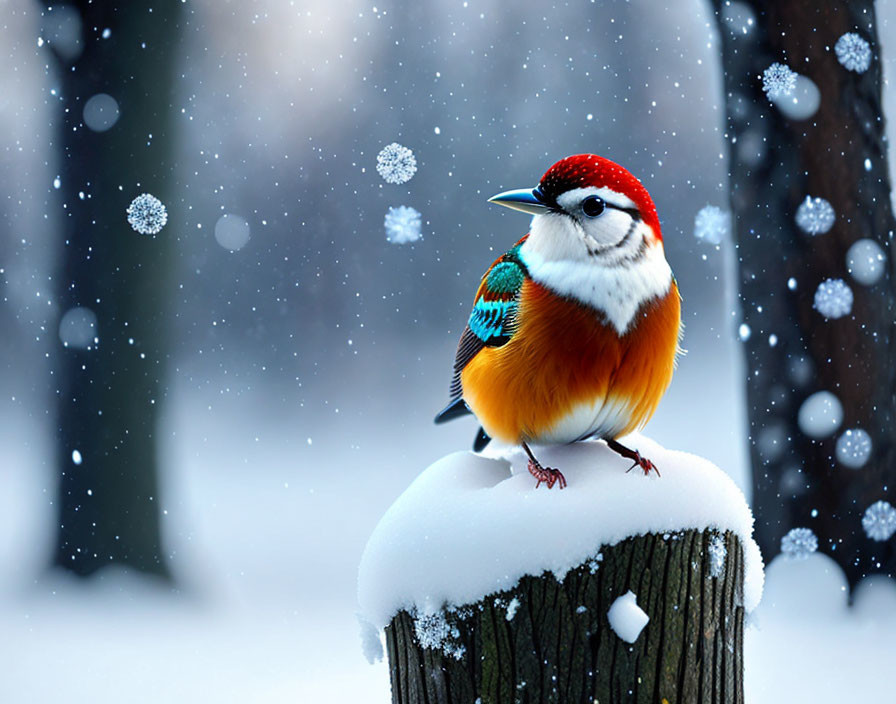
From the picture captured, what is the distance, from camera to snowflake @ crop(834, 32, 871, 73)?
195 cm

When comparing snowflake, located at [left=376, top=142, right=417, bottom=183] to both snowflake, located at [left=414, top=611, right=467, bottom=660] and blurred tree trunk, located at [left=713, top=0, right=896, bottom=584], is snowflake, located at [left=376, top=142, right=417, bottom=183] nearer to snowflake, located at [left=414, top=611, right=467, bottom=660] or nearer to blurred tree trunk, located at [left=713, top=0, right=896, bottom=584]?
blurred tree trunk, located at [left=713, top=0, right=896, bottom=584]

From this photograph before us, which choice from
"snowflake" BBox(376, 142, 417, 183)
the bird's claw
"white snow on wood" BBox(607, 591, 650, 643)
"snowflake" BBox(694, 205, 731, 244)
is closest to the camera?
"white snow on wood" BBox(607, 591, 650, 643)

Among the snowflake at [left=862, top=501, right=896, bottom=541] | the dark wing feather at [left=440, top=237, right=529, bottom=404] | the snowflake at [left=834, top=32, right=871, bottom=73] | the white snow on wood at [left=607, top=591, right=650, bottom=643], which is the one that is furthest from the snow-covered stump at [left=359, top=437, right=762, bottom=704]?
the snowflake at [left=834, top=32, right=871, bottom=73]

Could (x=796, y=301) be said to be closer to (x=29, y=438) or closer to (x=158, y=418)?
(x=158, y=418)

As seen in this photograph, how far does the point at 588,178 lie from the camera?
948 mm

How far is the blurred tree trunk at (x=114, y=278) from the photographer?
232cm

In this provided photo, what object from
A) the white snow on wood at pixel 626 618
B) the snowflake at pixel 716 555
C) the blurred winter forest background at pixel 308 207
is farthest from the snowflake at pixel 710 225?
the white snow on wood at pixel 626 618

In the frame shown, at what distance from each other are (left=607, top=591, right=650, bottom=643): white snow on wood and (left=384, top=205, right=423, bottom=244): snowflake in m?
1.89

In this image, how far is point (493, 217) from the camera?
2.58m

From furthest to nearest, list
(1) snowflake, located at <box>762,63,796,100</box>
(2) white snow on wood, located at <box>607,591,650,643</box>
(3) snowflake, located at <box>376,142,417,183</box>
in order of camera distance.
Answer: (3) snowflake, located at <box>376,142,417,183</box> → (1) snowflake, located at <box>762,63,796,100</box> → (2) white snow on wood, located at <box>607,591,650,643</box>

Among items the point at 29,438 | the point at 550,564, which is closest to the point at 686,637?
the point at 550,564

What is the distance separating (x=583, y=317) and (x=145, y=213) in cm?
173

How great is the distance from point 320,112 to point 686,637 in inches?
82.1

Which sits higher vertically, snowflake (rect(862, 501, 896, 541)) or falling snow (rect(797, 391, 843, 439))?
falling snow (rect(797, 391, 843, 439))
